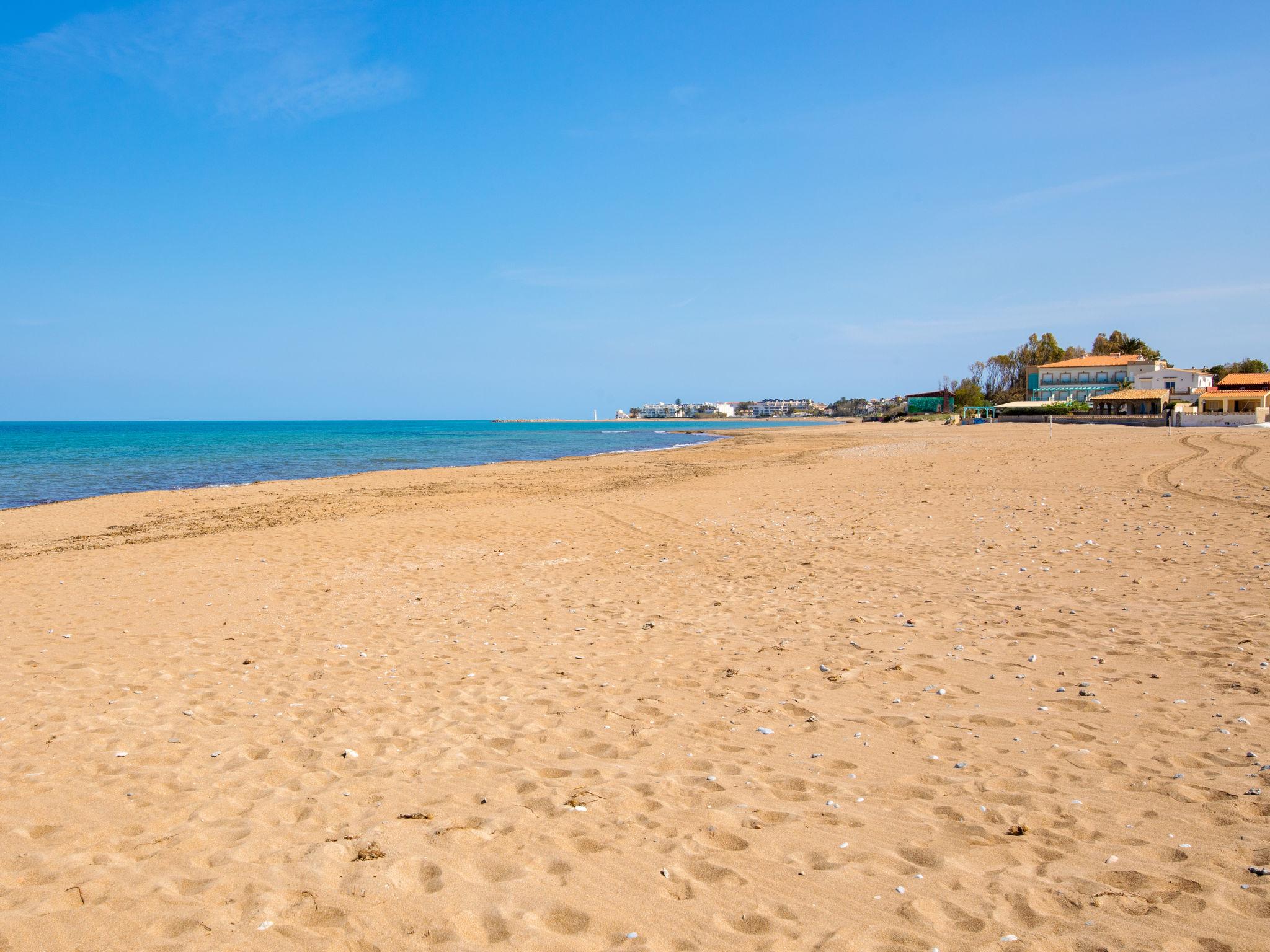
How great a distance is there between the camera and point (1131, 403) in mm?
69188

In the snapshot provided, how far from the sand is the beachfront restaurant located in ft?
221

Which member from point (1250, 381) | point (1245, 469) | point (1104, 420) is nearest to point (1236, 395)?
point (1250, 381)

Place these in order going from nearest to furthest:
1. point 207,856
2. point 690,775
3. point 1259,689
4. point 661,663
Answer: point 207,856, point 690,775, point 1259,689, point 661,663

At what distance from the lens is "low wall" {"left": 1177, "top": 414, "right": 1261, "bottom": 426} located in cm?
4900

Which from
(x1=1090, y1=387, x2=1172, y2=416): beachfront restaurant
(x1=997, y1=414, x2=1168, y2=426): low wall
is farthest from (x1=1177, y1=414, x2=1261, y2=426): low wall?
(x1=1090, y1=387, x2=1172, y2=416): beachfront restaurant

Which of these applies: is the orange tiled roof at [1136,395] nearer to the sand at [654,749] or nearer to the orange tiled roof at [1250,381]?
the orange tiled roof at [1250,381]

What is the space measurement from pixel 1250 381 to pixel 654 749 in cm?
9139

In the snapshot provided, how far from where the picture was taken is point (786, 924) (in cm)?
309

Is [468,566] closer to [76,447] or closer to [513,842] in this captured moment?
[513,842]

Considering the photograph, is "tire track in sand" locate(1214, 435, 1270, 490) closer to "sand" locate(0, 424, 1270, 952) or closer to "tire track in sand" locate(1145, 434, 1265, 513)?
"tire track in sand" locate(1145, 434, 1265, 513)

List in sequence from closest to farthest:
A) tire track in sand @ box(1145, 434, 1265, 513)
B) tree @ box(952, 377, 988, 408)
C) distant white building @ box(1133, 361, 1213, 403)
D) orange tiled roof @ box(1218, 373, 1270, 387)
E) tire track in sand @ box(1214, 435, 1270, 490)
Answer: tire track in sand @ box(1145, 434, 1265, 513), tire track in sand @ box(1214, 435, 1270, 490), orange tiled roof @ box(1218, 373, 1270, 387), distant white building @ box(1133, 361, 1213, 403), tree @ box(952, 377, 988, 408)

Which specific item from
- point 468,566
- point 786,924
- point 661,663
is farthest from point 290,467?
point 786,924

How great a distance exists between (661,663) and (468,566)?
554 cm

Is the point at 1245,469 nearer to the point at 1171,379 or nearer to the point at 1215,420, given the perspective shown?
the point at 1215,420
